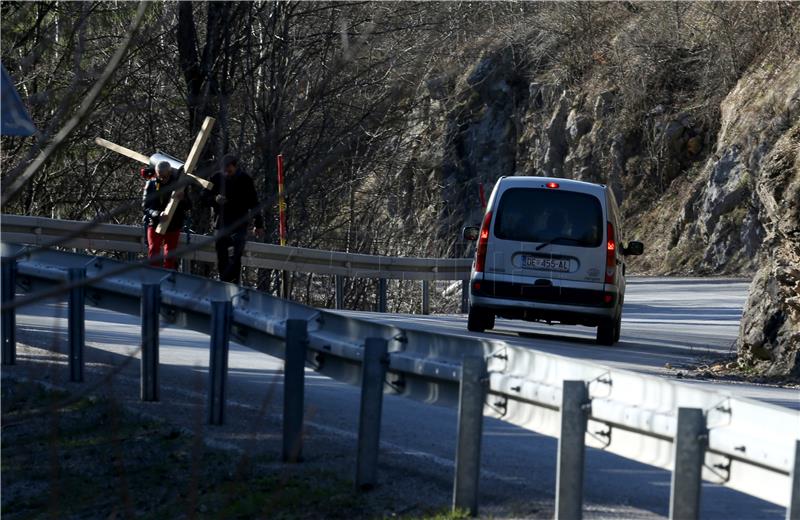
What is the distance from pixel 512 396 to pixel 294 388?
1666 millimetres

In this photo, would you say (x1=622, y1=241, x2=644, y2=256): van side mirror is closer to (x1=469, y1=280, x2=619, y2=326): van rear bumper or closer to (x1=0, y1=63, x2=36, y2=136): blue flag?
(x1=469, y1=280, x2=619, y2=326): van rear bumper

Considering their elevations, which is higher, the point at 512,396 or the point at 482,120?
the point at 482,120

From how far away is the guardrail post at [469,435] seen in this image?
20.4 ft

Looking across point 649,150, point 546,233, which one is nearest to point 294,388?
point 546,233

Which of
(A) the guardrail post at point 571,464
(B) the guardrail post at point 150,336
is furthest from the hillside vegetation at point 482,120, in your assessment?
(A) the guardrail post at point 571,464

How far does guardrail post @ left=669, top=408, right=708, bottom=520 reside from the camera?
4.82 m

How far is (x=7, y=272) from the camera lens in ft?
33.0

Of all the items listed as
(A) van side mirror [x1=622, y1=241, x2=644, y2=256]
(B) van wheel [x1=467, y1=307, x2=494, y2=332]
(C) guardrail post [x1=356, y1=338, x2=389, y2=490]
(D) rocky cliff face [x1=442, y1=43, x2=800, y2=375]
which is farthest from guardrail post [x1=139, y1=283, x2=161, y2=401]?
(D) rocky cliff face [x1=442, y1=43, x2=800, y2=375]

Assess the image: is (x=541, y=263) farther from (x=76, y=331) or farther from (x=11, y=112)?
(x=11, y=112)

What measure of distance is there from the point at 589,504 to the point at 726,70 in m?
31.3

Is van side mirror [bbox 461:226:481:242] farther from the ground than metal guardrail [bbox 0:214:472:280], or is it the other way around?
van side mirror [bbox 461:226:481:242]

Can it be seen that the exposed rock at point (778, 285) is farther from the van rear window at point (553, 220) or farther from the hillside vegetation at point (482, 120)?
the van rear window at point (553, 220)

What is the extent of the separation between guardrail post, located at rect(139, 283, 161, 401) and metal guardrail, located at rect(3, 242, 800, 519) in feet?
0.05

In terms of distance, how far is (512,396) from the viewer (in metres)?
6.18
